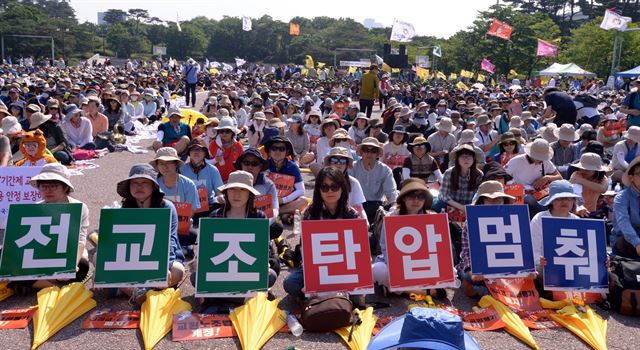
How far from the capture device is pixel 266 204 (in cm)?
613

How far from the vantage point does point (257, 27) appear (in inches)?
3868

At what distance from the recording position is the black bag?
421 centimetres

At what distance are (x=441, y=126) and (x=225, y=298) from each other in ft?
21.0

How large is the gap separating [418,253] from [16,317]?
3.25 m

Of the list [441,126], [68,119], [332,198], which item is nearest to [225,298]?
[332,198]

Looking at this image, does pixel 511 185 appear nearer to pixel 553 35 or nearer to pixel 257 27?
pixel 553 35

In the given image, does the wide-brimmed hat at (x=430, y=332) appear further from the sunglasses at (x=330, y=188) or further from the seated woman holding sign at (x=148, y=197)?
the seated woman holding sign at (x=148, y=197)

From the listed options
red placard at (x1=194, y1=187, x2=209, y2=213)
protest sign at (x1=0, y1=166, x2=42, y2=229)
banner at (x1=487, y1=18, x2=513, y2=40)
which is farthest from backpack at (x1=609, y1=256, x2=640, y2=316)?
banner at (x1=487, y1=18, x2=513, y2=40)

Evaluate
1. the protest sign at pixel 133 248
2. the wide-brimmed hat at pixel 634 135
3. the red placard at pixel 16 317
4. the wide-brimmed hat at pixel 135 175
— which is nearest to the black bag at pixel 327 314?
the protest sign at pixel 133 248

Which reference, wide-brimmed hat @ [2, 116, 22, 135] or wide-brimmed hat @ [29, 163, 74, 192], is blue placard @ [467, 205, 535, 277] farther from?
wide-brimmed hat @ [2, 116, 22, 135]

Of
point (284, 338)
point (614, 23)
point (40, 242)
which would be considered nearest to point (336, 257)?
point (284, 338)

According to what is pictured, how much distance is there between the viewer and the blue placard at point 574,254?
4.76 m

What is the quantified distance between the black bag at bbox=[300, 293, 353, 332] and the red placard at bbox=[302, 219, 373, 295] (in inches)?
6.4

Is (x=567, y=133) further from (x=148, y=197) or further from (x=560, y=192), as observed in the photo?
(x=148, y=197)
